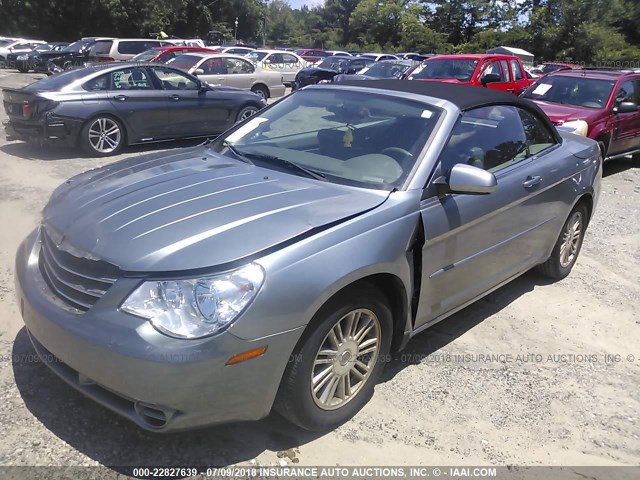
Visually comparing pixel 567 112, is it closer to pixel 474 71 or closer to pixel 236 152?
pixel 474 71

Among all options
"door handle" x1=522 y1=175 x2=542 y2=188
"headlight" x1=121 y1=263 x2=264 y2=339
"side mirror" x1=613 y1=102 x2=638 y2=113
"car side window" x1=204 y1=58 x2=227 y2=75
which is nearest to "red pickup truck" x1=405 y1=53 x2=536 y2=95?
"side mirror" x1=613 y1=102 x2=638 y2=113

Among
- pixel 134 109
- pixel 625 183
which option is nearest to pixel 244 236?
pixel 134 109

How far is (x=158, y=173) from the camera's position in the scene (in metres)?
3.43

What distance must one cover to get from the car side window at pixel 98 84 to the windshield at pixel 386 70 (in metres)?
8.36

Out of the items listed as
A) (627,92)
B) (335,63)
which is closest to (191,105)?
(627,92)

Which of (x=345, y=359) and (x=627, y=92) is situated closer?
(x=345, y=359)

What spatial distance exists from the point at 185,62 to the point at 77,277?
43.2ft

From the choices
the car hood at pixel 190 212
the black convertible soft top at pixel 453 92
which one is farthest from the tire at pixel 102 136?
the black convertible soft top at pixel 453 92

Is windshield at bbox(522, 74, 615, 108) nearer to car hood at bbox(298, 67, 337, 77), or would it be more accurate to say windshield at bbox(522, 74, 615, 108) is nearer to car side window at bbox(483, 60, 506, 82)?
car side window at bbox(483, 60, 506, 82)

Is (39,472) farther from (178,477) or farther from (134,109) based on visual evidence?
(134,109)

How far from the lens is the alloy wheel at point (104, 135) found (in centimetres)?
892

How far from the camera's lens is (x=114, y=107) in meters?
9.05

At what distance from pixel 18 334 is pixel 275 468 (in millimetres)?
1961

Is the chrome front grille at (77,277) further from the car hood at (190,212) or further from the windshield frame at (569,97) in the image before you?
the windshield frame at (569,97)
